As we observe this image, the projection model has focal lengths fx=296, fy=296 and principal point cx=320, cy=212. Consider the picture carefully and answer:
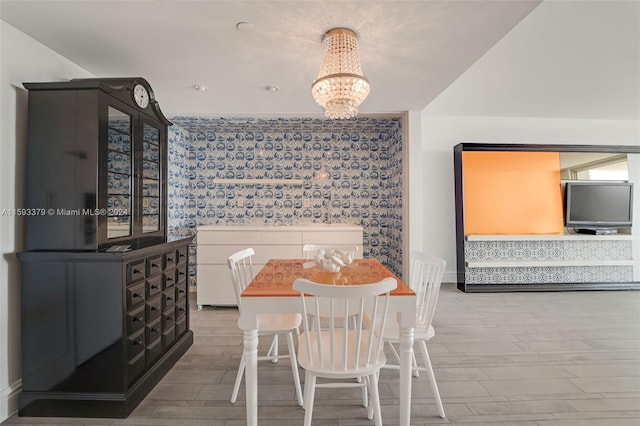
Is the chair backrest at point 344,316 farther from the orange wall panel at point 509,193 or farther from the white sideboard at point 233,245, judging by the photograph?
the orange wall panel at point 509,193

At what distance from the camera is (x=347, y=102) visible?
5.96 feet

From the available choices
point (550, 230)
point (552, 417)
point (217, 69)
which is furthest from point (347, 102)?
point (550, 230)

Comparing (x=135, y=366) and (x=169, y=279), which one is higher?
(x=169, y=279)

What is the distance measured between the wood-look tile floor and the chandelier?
187 cm

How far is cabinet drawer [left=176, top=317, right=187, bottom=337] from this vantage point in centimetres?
248

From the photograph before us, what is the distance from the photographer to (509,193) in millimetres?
4500

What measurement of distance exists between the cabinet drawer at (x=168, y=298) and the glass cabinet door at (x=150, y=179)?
501mm

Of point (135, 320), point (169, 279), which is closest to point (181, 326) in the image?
point (169, 279)

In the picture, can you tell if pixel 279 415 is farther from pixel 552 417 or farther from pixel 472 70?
pixel 472 70

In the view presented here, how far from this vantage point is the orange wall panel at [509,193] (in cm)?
449

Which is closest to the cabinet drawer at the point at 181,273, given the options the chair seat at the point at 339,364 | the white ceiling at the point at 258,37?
the chair seat at the point at 339,364

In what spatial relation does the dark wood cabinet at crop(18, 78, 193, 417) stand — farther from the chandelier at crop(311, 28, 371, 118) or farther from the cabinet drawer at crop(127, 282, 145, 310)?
the chandelier at crop(311, 28, 371, 118)

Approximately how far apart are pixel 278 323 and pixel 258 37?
192 cm

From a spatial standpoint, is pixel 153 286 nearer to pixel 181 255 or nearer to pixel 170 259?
pixel 170 259
